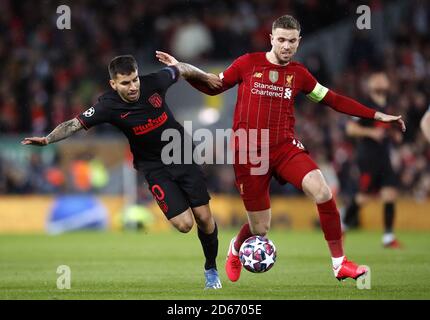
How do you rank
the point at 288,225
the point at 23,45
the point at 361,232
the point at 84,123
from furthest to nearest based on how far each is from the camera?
the point at 23,45
the point at 288,225
the point at 361,232
the point at 84,123

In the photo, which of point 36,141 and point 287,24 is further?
point 287,24

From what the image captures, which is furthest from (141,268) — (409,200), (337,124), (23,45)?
(23,45)

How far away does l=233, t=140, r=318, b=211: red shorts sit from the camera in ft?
29.3

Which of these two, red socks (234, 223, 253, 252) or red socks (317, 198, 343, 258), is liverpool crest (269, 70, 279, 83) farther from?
red socks (234, 223, 253, 252)

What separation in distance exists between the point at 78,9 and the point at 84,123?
57.3ft

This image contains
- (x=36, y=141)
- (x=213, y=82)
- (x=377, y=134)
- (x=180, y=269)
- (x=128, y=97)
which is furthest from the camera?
(x=377, y=134)

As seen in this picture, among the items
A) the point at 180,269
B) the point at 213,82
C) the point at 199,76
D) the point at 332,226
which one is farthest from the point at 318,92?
the point at 180,269

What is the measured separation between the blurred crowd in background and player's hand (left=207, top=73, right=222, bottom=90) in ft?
35.0

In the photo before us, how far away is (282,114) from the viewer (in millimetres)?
9148

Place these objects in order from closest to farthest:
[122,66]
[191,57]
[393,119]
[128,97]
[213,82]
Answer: [122,66]
[128,97]
[393,119]
[213,82]
[191,57]

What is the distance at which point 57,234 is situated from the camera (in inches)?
746

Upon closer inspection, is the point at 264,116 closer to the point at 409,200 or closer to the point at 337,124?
the point at 409,200

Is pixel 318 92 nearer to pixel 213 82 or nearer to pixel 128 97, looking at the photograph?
pixel 213 82

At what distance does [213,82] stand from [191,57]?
47.0 feet
